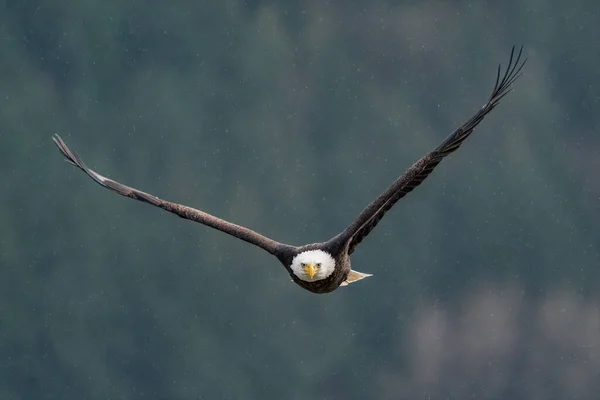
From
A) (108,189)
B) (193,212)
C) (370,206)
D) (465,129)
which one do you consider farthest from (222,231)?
(465,129)

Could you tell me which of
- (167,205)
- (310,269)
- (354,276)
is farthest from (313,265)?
(167,205)

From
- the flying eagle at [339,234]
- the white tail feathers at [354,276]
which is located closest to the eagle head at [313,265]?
the flying eagle at [339,234]

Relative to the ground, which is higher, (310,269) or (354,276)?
(354,276)

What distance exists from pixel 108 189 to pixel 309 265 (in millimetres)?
5135

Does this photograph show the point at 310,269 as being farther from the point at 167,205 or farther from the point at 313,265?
the point at 167,205

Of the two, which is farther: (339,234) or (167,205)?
(167,205)

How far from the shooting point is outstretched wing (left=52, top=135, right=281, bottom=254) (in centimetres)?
2025

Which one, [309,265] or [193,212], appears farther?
[193,212]

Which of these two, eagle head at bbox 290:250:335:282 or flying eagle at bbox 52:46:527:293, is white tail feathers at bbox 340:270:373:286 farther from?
eagle head at bbox 290:250:335:282

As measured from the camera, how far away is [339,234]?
60.3ft

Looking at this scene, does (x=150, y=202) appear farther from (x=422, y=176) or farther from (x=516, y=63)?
(x=516, y=63)

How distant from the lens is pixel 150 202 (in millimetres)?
20891

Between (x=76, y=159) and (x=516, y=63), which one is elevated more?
(x=516, y=63)

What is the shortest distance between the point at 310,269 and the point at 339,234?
822 mm
